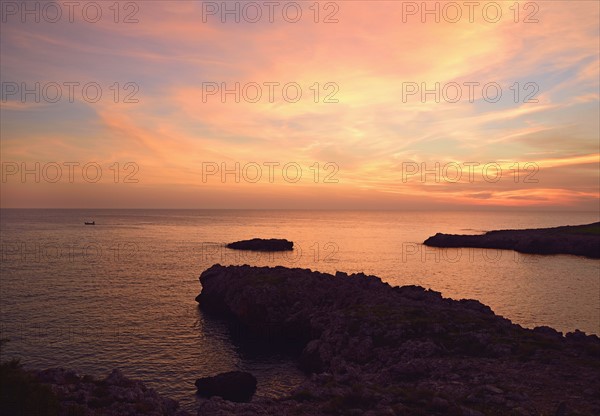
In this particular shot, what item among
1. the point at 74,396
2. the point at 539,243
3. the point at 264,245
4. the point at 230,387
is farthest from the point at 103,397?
the point at 539,243

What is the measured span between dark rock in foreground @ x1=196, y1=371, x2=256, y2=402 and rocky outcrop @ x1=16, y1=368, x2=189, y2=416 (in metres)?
7.47

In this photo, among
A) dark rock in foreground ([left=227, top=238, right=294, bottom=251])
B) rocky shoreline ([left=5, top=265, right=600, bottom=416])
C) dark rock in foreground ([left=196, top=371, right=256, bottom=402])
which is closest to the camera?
rocky shoreline ([left=5, top=265, right=600, bottom=416])

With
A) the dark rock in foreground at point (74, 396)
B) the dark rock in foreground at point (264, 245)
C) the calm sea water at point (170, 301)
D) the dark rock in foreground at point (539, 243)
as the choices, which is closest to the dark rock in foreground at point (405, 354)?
the dark rock in foreground at point (74, 396)

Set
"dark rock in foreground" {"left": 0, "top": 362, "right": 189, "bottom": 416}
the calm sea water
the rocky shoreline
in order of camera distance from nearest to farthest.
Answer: "dark rock in foreground" {"left": 0, "top": 362, "right": 189, "bottom": 416}
the rocky shoreline
the calm sea water

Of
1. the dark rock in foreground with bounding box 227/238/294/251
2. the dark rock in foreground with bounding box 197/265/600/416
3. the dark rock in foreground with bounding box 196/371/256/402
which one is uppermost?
the dark rock in foreground with bounding box 227/238/294/251

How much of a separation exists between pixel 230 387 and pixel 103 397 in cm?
1015

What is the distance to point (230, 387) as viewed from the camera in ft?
91.7

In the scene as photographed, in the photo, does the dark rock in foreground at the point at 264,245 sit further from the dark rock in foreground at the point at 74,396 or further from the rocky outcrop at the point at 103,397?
the rocky outcrop at the point at 103,397

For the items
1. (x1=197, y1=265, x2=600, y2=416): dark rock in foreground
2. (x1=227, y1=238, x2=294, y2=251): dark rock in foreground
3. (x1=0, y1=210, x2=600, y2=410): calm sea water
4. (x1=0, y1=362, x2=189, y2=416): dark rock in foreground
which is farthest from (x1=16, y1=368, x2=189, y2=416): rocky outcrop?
(x1=227, y1=238, x2=294, y2=251): dark rock in foreground

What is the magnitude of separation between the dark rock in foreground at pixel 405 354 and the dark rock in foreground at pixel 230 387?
1118mm

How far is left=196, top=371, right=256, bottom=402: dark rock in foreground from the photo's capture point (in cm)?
2780

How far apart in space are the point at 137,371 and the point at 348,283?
83.5ft

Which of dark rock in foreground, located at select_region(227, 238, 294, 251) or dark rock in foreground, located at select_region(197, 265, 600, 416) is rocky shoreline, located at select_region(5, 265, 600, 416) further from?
dark rock in foreground, located at select_region(227, 238, 294, 251)

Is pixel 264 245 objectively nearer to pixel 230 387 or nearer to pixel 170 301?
pixel 170 301
